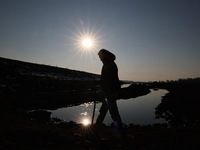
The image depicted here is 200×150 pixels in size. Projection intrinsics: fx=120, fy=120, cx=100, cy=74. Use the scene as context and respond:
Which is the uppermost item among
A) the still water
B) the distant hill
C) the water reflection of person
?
the distant hill

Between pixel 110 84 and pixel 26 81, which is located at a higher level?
pixel 26 81

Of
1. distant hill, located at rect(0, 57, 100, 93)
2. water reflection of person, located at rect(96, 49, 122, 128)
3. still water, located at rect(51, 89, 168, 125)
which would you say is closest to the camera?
water reflection of person, located at rect(96, 49, 122, 128)

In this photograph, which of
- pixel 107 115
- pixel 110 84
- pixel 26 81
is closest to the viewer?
pixel 110 84

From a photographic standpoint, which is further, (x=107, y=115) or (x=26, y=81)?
(x=26, y=81)

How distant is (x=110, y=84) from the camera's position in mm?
4922

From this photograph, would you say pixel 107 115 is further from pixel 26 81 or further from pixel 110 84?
pixel 26 81

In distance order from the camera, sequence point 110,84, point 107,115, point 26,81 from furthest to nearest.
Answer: point 26,81 → point 107,115 → point 110,84

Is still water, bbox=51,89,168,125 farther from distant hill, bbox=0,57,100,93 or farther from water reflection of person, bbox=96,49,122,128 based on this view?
water reflection of person, bbox=96,49,122,128

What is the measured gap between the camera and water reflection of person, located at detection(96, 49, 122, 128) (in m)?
4.76

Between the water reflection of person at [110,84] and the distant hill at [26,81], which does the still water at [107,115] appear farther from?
the water reflection of person at [110,84]

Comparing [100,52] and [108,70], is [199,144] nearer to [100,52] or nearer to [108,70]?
[108,70]

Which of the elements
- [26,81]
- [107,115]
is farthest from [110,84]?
[26,81]

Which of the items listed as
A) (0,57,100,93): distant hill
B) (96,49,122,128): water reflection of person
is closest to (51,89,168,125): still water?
(0,57,100,93): distant hill

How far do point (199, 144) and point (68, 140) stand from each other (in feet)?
13.5
